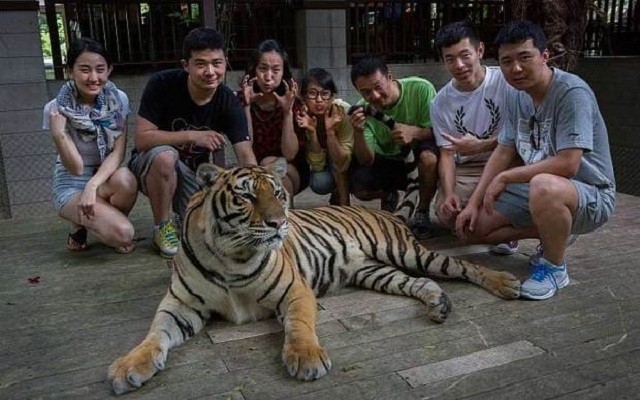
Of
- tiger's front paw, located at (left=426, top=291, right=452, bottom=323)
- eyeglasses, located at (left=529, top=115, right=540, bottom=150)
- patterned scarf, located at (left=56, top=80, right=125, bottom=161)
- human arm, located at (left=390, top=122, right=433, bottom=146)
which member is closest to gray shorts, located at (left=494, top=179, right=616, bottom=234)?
eyeglasses, located at (left=529, top=115, right=540, bottom=150)

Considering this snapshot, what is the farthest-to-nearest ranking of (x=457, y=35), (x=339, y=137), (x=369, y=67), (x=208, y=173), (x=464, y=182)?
(x=339, y=137) < (x=464, y=182) < (x=369, y=67) < (x=457, y=35) < (x=208, y=173)

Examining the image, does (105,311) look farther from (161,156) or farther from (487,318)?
(487,318)

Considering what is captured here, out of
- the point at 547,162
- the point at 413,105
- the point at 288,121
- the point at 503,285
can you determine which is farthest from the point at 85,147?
the point at 547,162

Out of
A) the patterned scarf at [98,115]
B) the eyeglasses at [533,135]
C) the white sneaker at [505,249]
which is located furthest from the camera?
the patterned scarf at [98,115]

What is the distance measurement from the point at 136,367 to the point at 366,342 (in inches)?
38.4

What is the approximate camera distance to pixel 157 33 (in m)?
6.19

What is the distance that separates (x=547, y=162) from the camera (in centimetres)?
304

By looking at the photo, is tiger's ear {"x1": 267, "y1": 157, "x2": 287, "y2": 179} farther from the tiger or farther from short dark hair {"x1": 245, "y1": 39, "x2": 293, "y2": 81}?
short dark hair {"x1": 245, "y1": 39, "x2": 293, "y2": 81}

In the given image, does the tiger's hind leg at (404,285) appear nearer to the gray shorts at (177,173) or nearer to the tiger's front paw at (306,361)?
the tiger's front paw at (306,361)

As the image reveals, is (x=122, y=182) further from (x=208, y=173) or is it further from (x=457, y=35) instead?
(x=457, y=35)

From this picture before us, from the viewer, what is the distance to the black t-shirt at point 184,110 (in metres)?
3.90

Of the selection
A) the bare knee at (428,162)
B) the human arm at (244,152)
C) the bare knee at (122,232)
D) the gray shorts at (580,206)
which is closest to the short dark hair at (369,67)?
the bare knee at (428,162)

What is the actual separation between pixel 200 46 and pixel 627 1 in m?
6.24

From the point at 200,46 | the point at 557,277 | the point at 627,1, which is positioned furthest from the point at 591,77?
the point at 200,46
